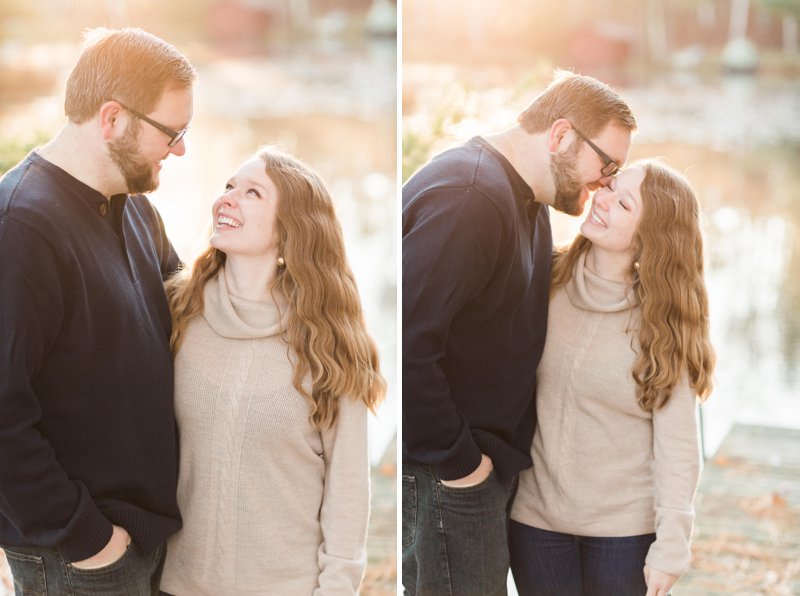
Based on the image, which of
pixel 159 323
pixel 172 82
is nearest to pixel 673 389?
pixel 159 323

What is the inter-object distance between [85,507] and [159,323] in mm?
415

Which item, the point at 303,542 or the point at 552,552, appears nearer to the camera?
the point at 303,542

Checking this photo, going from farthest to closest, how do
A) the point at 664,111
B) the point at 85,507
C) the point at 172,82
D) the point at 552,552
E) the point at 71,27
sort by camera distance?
the point at 664,111 → the point at 71,27 → the point at 552,552 → the point at 172,82 → the point at 85,507

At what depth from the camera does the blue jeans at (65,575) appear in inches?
73.5

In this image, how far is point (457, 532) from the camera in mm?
2373

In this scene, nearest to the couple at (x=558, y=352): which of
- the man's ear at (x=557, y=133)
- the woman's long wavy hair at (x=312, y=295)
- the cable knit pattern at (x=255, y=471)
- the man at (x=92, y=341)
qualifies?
the man's ear at (x=557, y=133)

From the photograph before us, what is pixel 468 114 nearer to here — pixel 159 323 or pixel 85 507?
pixel 159 323

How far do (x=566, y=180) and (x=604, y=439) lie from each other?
65 centimetres

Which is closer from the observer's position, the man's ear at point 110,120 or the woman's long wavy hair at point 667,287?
the man's ear at point 110,120

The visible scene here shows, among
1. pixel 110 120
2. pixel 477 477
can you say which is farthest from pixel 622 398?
pixel 110 120

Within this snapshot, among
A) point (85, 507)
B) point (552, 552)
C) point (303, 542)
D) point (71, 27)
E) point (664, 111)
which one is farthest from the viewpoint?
point (664, 111)

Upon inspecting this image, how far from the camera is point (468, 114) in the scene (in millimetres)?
2762

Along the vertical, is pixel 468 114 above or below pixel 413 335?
above

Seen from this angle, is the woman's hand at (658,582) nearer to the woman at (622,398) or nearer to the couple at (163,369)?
the woman at (622,398)
